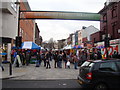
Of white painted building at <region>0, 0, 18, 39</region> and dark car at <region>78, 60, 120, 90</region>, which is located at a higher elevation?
white painted building at <region>0, 0, 18, 39</region>

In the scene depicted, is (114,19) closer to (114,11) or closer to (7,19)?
(114,11)

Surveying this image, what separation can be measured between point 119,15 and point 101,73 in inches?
846

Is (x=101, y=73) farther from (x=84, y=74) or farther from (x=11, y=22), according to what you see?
(x=11, y=22)

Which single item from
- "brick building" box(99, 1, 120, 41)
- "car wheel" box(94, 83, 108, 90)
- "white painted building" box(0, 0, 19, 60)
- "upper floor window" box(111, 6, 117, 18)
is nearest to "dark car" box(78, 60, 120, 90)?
"car wheel" box(94, 83, 108, 90)

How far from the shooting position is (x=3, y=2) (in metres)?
18.8

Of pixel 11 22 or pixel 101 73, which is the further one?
pixel 11 22

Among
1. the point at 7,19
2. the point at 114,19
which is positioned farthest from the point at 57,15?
the point at 114,19

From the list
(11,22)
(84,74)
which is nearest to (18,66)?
(11,22)

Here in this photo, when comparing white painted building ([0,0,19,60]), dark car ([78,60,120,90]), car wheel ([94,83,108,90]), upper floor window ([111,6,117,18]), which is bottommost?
→ car wheel ([94,83,108,90])

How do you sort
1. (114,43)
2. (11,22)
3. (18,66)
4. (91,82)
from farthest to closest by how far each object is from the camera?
1. (114,43)
2. (11,22)
3. (18,66)
4. (91,82)

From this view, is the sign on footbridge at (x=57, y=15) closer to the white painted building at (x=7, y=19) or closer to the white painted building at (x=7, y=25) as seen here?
the white painted building at (x=7, y=19)

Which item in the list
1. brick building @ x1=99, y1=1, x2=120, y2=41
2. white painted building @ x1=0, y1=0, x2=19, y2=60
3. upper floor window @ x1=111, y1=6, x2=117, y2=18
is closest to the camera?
white painted building @ x1=0, y1=0, x2=19, y2=60

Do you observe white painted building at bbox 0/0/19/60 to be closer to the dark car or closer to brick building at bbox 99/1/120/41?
brick building at bbox 99/1/120/41

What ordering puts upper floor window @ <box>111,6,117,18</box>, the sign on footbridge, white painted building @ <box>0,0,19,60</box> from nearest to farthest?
the sign on footbridge < white painted building @ <box>0,0,19,60</box> < upper floor window @ <box>111,6,117,18</box>
